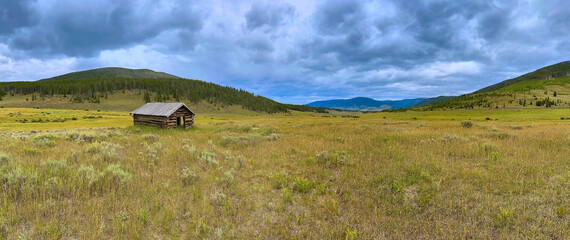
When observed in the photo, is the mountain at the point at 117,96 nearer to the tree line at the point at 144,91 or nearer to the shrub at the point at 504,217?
the tree line at the point at 144,91

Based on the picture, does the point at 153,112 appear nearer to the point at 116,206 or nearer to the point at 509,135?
the point at 116,206

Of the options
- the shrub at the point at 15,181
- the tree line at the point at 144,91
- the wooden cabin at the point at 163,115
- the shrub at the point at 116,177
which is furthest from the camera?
the tree line at the point at 144,91

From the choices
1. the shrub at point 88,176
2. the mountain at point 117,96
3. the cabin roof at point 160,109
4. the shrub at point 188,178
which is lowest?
the shrub at point 188,178

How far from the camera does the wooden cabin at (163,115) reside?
75.4ft

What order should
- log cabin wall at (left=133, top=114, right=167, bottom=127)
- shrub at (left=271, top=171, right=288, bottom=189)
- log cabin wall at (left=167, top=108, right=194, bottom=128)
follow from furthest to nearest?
log cabin wall at (left=167, top=108, right=194, bottom=128), log cabin wall at (left=133, top=114, right=167, bottom=127), shrub at (left=271, top=171, right=288, bottom=189)

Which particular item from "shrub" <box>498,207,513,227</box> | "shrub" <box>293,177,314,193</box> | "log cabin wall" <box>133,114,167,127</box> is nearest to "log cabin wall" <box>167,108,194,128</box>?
"log cabin wall" <box>133,114,167,127</box>

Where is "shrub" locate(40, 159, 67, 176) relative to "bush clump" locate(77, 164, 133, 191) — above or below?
→ above

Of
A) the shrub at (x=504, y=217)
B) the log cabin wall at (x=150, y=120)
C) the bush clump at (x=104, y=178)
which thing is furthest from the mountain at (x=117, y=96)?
the shrub at (x=504, y=217)

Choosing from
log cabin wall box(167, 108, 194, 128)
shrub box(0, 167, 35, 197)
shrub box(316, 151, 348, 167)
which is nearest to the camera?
shrub box(0, 167, 35, 197)

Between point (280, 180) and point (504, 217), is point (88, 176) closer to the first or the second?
point (280, 180)

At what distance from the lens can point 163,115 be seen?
22328mm

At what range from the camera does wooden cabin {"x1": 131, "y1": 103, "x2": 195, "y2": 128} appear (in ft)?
75.4

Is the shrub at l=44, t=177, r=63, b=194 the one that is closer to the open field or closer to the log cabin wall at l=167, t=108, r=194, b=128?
the open field

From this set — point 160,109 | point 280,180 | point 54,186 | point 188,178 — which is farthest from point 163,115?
point 280,180
